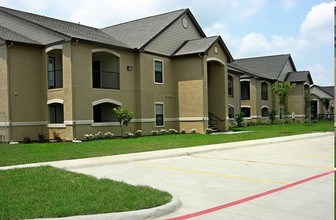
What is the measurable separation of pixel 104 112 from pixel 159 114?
422 cm

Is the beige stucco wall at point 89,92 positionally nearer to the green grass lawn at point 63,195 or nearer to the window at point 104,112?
the window at point 104,112

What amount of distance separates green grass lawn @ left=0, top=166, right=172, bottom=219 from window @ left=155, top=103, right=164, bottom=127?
18370mm

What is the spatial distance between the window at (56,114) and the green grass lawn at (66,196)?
604 inches

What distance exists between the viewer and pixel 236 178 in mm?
10164

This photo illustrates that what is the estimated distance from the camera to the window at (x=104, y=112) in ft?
86.4

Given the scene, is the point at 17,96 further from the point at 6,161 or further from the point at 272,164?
the point at 272,164

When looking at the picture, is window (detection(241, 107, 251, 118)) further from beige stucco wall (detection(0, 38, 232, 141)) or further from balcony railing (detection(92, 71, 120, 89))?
balcony railing (detection(92, 71, 120, 89))

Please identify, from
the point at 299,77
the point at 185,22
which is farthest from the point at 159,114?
the point at 299,77

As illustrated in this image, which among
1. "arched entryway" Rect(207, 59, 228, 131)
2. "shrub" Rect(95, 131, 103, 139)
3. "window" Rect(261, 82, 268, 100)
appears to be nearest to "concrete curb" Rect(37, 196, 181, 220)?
"shrub" Rect(95, 131, 103, 139)

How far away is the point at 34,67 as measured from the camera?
2411cm

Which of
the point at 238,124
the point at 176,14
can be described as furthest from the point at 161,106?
the point at 238,124

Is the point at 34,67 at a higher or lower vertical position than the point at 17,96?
higher

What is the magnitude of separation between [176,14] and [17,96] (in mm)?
14171

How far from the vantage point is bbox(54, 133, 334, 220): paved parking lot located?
6.91 meters
